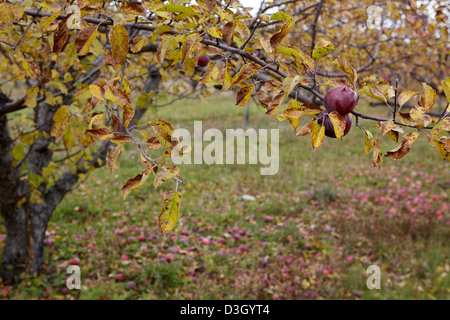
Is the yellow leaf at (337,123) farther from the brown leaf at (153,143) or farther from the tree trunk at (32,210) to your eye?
the tree trunk at (32,210)

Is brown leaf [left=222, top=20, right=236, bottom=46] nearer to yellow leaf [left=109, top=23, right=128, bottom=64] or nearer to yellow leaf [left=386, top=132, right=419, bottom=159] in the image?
yellow leaf [left=109, top=23, right=128, bottom=64]

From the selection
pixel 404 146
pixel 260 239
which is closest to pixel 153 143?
pixel 404 146

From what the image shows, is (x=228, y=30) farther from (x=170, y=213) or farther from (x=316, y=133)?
(x=170, y=213)

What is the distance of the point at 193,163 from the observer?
8.47 metres

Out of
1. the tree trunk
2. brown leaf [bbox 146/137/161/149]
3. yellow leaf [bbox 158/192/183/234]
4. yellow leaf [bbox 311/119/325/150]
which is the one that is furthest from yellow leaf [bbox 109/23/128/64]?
the tree trunk

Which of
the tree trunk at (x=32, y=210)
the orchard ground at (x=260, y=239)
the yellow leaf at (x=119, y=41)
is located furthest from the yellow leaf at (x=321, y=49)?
the orchard ground at (x=260, y=239)

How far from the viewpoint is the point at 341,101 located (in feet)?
3.00

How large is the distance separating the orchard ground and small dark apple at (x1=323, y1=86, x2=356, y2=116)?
120 inches

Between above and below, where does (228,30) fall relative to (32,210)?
above

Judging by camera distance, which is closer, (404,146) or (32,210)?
(404,146)

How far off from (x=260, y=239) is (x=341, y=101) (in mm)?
4153

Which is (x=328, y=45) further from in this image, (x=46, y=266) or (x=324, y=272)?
(x=46, y=266)
